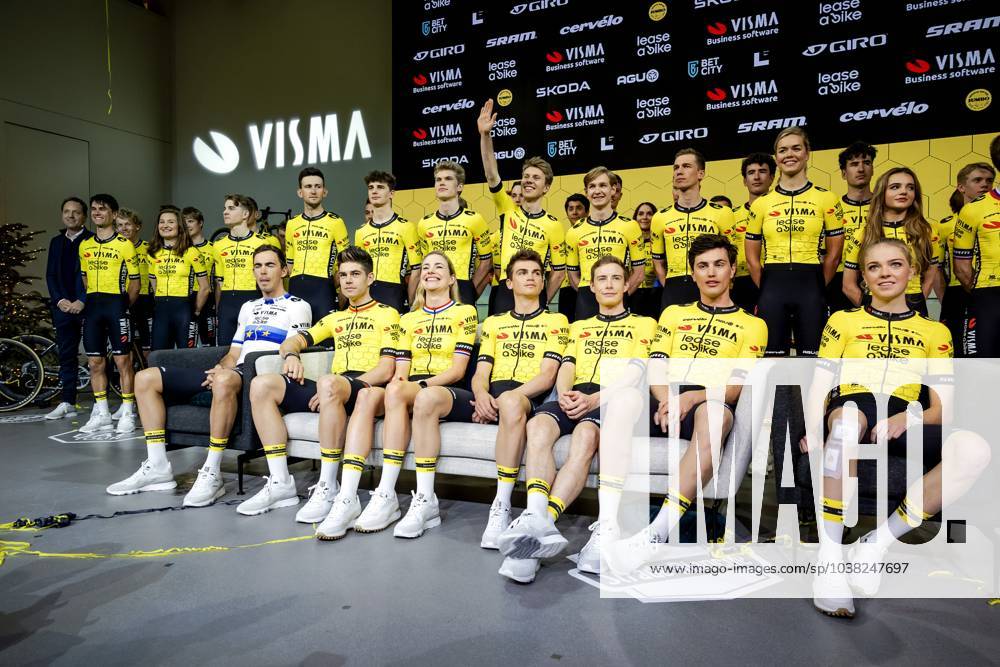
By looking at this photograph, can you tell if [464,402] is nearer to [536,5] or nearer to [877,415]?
[877,415]

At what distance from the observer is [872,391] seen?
2236mm

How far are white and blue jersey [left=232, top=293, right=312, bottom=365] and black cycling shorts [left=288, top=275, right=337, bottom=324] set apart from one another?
82 cm

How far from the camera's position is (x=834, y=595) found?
72.4 inches

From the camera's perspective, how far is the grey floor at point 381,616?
1.61 metres

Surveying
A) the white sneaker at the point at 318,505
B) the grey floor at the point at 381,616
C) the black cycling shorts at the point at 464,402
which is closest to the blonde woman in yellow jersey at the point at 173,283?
the grey floor at the point at 381,616

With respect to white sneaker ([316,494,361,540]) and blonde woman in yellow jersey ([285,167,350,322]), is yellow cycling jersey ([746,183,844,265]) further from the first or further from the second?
blonde woman in yellow jersey ([285,167,350,322])

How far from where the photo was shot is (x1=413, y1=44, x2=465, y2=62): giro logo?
19.7 ft

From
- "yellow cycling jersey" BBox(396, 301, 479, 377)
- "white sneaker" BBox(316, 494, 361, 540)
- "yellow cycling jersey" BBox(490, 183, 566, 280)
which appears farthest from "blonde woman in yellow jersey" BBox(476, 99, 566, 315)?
"white sneaker" BBox(316, 494, 361, 540)

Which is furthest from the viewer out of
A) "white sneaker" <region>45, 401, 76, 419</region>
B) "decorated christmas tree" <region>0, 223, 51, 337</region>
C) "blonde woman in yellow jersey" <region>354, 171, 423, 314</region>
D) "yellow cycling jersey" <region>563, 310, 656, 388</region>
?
"decorated christmas tree" <region>0, 223, 51, 337</region>

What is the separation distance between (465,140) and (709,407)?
442cm

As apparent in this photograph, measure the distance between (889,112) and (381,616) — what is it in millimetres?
4758

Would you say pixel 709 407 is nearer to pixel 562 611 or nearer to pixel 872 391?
pixel 872 391

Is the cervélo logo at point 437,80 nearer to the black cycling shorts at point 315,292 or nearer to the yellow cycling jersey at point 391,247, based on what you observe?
the yellow cycling jersey at point 391,247

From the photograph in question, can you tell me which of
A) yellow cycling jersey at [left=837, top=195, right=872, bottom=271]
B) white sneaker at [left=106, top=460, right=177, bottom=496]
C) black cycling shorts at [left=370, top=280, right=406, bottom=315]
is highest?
yellow cycling jersey at [left=837, top=195, right=872, bottom=271]
